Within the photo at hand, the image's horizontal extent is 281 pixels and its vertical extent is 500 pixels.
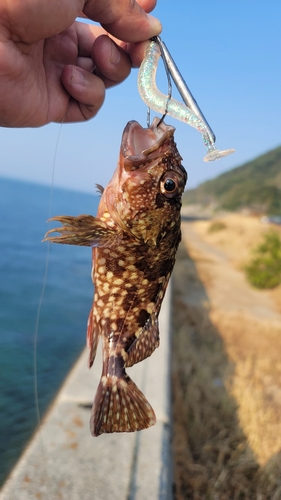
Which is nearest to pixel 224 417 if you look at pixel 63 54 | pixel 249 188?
pixel 63 54

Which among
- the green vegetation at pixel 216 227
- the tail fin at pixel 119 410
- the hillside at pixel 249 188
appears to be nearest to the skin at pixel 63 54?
the tail fin at pixel 119 410

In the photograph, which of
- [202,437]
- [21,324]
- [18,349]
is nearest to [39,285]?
[21,324]

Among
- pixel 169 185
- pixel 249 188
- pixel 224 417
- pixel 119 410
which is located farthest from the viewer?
pixel 249 188

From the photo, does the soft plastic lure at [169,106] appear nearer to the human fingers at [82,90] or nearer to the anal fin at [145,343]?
the human fingers at [82,90]

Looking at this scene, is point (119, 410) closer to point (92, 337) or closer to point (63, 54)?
point (92, 337)

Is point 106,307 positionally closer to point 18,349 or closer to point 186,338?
point 18,349

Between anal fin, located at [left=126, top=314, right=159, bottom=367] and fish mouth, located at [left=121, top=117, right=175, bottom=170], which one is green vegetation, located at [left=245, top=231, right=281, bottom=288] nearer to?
anal fin, located at [left=126, top=314, right=159, bottom=367]
